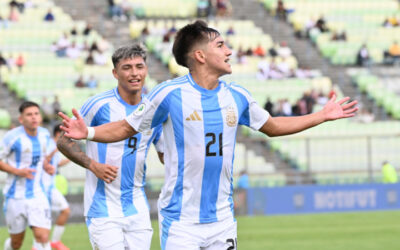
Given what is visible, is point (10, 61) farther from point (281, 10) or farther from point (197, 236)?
point (197, 236)

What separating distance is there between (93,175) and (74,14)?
24644 mm

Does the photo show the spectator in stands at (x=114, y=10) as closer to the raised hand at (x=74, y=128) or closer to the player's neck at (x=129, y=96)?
the player's neck at (x=129, y=96)

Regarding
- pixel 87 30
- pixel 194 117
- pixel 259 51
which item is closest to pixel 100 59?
pixel 87 30

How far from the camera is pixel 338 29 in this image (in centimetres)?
3356

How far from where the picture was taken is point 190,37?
5.88m

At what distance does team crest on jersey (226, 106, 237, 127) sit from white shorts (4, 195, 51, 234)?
5.49m

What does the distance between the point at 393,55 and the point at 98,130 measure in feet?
87.3

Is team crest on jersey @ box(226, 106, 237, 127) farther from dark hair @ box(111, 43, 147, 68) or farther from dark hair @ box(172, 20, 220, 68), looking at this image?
dark hair @ box(111, 43, 147, 68)

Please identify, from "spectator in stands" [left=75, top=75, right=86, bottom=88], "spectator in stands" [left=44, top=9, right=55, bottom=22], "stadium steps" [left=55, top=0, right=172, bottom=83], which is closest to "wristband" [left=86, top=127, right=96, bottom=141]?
"spectator in stands" [left=75, top=75, right=86, bottom=88]

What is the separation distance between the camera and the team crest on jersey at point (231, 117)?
19.0ft

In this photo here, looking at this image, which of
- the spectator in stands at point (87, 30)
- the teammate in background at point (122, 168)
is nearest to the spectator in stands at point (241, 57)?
the spectator in stands at point (87, 30)

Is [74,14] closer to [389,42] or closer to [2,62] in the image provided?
[2,62]

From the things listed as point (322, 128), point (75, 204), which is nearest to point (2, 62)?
point (75, 204)

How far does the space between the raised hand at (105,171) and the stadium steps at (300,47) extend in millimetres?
22478
